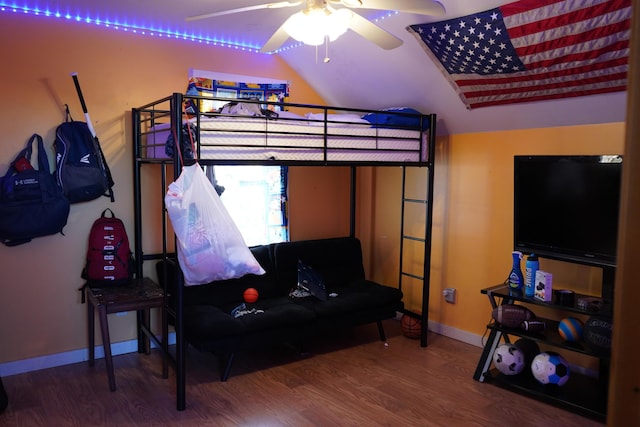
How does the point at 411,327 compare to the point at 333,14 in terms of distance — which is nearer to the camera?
the point at 333,14

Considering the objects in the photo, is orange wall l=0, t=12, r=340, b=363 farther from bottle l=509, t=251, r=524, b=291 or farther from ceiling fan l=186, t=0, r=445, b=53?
bottle l=509, t=251, r=524, b=291

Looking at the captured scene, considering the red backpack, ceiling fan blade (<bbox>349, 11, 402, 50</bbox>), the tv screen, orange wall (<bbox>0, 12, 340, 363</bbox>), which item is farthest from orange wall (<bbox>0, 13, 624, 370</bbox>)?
ceiling fan blade (<bbox>349, 11, 402, 50</bbox>)

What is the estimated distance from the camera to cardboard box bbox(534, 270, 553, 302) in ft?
10.0

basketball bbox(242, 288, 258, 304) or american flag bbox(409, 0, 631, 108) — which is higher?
american flag bbox(409, 0, 631, 108)

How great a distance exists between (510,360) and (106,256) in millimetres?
2742

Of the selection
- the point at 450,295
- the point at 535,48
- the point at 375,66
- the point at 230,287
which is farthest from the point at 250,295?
the point at 535,48

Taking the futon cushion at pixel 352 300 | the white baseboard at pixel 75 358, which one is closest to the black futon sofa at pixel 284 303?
the futon cushion at pixel 352 300

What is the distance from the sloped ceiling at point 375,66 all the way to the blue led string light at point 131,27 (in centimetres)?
3

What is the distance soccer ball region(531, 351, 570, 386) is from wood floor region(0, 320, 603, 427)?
16cm

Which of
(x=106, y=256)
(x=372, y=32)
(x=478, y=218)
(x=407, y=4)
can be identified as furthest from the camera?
(x=478, y=218)

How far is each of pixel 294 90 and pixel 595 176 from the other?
248 cm

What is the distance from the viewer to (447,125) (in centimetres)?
398

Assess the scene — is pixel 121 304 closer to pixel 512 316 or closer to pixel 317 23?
pixel 317 23

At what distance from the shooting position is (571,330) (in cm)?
301
